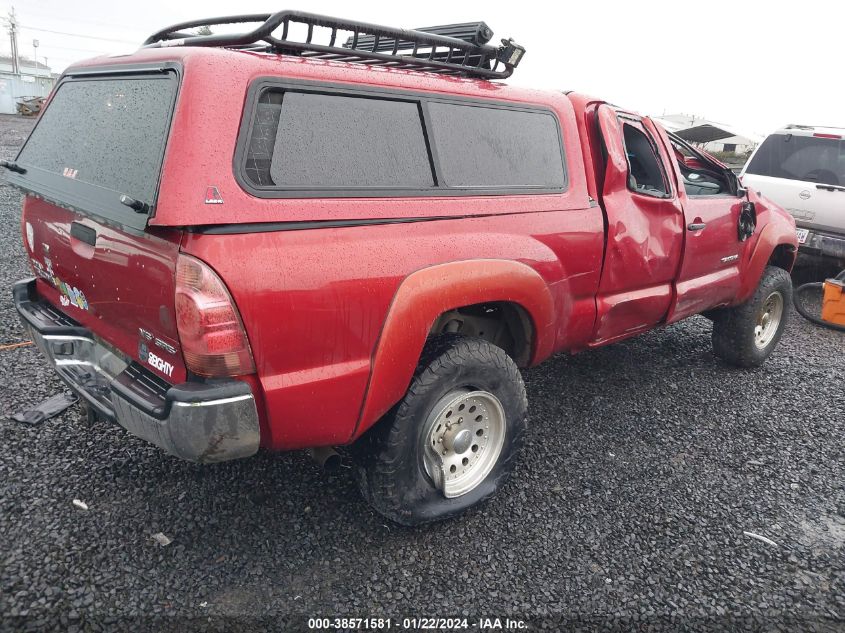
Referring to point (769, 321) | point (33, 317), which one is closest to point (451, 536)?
point (33, 317)

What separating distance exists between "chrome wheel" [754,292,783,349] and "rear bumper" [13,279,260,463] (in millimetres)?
4347

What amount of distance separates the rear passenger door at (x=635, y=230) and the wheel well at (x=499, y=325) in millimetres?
540

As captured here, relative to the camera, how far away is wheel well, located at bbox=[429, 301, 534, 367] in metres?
2.95

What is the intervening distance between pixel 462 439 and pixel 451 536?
1.40 feet

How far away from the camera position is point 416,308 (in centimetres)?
237

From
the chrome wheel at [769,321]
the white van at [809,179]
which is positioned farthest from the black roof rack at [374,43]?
the white van at [809,179]

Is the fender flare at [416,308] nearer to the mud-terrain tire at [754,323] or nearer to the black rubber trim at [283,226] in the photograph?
the black rubber trim at [283,226]

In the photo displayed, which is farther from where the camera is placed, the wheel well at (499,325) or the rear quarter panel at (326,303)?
the wheel well at (499,325)

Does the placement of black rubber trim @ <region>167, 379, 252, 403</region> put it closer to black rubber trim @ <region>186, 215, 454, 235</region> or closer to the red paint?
the red paint

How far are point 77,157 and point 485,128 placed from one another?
1.75m

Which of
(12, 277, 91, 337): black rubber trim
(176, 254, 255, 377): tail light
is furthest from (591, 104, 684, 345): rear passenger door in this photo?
(12, 277, 91, 337): black rubber trim

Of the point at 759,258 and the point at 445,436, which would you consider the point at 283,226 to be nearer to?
the point at 445,436

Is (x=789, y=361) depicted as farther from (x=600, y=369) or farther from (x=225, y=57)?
(x=225, y=57)

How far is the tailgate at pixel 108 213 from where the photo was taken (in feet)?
6.74
